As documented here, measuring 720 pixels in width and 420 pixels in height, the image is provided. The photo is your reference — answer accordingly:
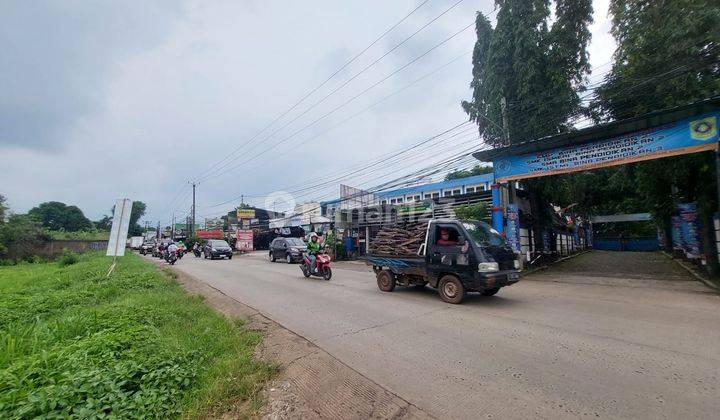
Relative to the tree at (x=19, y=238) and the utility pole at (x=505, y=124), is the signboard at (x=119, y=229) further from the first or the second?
the tree at (x=19, y=238)

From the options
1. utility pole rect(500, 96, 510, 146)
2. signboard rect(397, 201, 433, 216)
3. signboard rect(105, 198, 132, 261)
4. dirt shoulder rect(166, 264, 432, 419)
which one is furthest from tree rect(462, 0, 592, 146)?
signboard rect(105, 198, 132, 261)

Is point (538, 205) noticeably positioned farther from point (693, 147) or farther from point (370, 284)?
point (370, 284)

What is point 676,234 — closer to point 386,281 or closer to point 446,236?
point 446,236

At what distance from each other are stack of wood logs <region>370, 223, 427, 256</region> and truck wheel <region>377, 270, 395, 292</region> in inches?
23.2

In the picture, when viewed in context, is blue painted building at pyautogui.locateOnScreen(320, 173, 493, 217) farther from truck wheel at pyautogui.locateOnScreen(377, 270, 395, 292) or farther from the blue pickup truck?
the blue pickup truck

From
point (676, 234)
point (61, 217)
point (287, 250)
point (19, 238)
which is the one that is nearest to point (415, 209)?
point (287, 250)

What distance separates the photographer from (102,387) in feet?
10.1

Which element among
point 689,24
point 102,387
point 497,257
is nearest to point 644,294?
point 497,257

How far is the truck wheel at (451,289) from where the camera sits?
24.7 feet

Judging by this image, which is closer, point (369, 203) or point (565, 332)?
→ point (565, 332)

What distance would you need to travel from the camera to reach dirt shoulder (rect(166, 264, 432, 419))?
122 inches

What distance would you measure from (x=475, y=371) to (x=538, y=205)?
17141 millimetres

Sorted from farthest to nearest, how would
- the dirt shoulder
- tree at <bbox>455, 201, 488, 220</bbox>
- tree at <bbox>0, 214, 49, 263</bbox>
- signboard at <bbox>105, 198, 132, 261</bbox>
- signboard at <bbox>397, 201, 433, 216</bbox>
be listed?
tree at <bbox>0, 214, 49, 263</bbox>, signboard at <bbox>397, 201, 433, 216</bbox>, tree at <bbox>455, 201, 488, 220</bbox>, signboard at <bbox>105, 198, 132, 261</bbox>, the dirt shoulder

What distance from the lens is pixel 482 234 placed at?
818 cm
